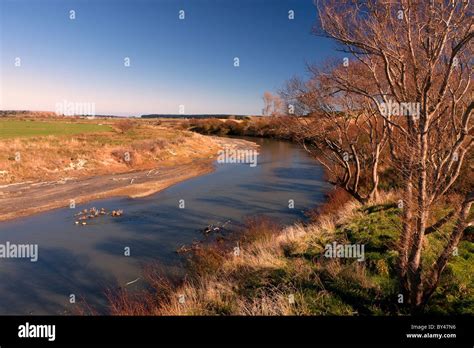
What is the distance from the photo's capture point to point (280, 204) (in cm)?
2061

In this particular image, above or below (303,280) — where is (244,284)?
below

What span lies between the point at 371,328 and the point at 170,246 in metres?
9.63

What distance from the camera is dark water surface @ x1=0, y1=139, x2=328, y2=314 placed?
33.8 ft

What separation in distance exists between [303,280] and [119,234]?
1006cm

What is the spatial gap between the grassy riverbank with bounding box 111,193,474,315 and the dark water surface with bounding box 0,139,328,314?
168 cm

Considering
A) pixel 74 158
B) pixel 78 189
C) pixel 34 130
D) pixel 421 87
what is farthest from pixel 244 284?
pixel 34 130

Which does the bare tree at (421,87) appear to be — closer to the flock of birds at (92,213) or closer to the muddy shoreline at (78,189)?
the flock of birds at (92,213)

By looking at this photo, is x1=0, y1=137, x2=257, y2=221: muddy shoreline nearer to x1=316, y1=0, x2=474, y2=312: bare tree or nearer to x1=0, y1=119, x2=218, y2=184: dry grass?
x1=0, y1=119, x2=218, y2=184: dry grass

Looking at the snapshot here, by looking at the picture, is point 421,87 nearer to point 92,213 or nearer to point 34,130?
point 92,213

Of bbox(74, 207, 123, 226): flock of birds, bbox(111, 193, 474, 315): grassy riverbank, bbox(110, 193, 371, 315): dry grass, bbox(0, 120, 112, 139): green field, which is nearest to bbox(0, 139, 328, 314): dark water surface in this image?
bbox(74, 207, 123, 226): flock of birds

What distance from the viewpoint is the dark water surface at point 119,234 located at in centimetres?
1030

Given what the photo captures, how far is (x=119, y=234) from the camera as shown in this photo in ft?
49.7

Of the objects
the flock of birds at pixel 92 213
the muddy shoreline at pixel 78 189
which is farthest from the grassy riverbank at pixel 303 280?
the muddy shoreline at pixel 78 189

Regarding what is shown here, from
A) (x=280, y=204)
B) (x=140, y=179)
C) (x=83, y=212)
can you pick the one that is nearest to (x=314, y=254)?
(x=280, y=204)
